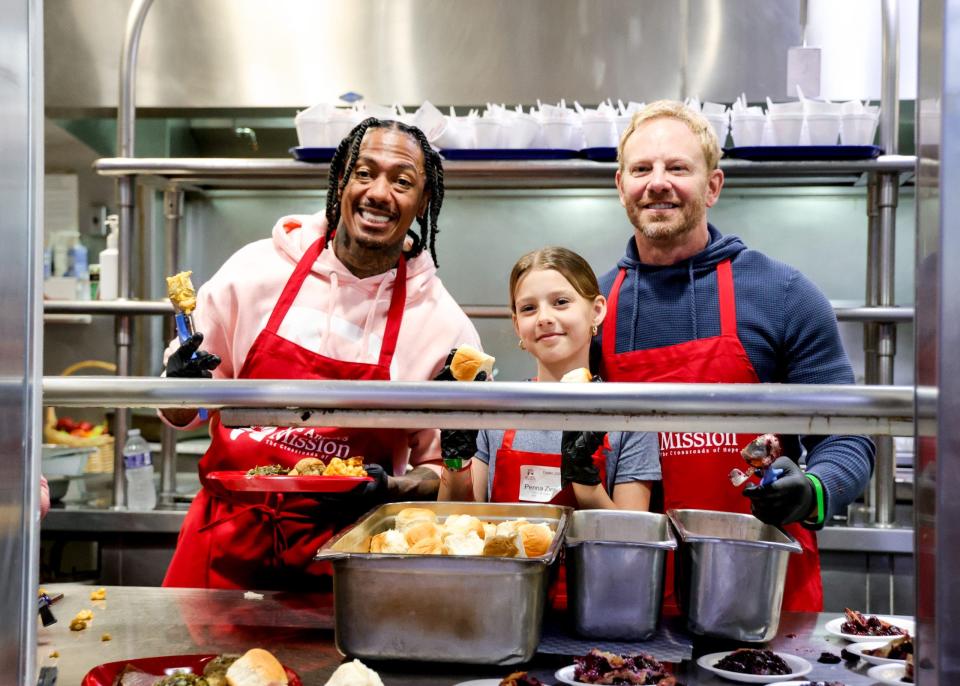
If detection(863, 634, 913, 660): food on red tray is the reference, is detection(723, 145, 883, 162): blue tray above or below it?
above

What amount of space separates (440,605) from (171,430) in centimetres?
264

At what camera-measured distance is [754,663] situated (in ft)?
4.56

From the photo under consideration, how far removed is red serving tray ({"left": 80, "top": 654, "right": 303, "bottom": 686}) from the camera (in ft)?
4.14

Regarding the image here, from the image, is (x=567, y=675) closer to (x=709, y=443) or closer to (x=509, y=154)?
(x=709, y=443)

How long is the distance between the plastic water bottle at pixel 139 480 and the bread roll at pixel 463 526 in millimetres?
2477

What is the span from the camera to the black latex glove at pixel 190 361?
5.32ft

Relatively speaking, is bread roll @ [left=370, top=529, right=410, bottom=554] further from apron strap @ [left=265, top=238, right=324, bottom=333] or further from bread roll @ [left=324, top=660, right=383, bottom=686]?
apron strap @ [left=265, top=238, right=324, bottom=333]

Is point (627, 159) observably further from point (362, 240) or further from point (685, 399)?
point (685, 399)

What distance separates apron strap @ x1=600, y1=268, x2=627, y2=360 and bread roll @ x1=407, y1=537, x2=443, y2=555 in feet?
3.60

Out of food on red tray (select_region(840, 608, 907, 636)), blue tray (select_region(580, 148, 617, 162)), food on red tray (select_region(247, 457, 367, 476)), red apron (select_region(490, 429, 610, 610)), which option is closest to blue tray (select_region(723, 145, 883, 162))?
blue tray (select_region(580, 148, 617, 162))

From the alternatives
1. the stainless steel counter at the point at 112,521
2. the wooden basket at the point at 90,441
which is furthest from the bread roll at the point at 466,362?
the wooden basket at the point at 90,441

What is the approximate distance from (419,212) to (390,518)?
3.53 ft

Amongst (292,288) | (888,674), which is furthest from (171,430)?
(888,674)

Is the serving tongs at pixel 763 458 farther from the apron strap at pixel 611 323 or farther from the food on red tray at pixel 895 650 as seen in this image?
the apron strap at pixel 611 323
